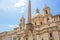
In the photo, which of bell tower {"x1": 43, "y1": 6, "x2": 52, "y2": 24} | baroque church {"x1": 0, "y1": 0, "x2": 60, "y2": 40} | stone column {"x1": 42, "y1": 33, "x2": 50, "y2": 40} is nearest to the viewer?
baroque church {"x1": 0, "y1": 0, "x2": 60, "y2": 40}

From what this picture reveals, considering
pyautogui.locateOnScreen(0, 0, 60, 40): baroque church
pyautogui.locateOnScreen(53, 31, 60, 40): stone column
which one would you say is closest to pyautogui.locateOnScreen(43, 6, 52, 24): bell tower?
pyautogui.locateOnScreen(0, 0, 60, 40): baroque church

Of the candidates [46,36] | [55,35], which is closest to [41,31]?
[46,36]

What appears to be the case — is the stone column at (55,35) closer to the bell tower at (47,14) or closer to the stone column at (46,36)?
the stone column at (46,36)

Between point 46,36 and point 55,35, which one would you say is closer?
point 55,35

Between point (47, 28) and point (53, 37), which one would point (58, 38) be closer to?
point (53, 37)

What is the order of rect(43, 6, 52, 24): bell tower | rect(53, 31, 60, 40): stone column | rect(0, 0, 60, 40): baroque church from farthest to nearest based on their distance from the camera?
1. rect(43, 6, 52, 24): bell tower
2. rect(0, 0, 60, 40): baroque church
3. rect(53, 31, 60, 40): stone column

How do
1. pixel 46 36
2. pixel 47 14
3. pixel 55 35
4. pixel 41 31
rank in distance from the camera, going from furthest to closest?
pixel 47 14 < pixel 41 31 < pixel 46 36 < pixel 55 35

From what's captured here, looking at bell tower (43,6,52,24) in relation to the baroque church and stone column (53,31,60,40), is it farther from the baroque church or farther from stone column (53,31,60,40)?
stone column (53,31,60,40)

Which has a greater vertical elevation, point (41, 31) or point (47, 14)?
point (47, 14)

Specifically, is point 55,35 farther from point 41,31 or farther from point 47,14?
point 47,14

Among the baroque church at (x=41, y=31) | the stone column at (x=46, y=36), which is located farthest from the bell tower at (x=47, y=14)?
the stone column at (x=46, y=36)

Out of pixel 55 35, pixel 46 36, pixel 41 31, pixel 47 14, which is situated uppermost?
pixel 47 14

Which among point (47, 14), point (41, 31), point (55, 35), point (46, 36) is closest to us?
point (55, 35)

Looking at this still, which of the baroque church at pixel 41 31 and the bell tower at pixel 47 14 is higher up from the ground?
the bell tower at pixel 47 14
